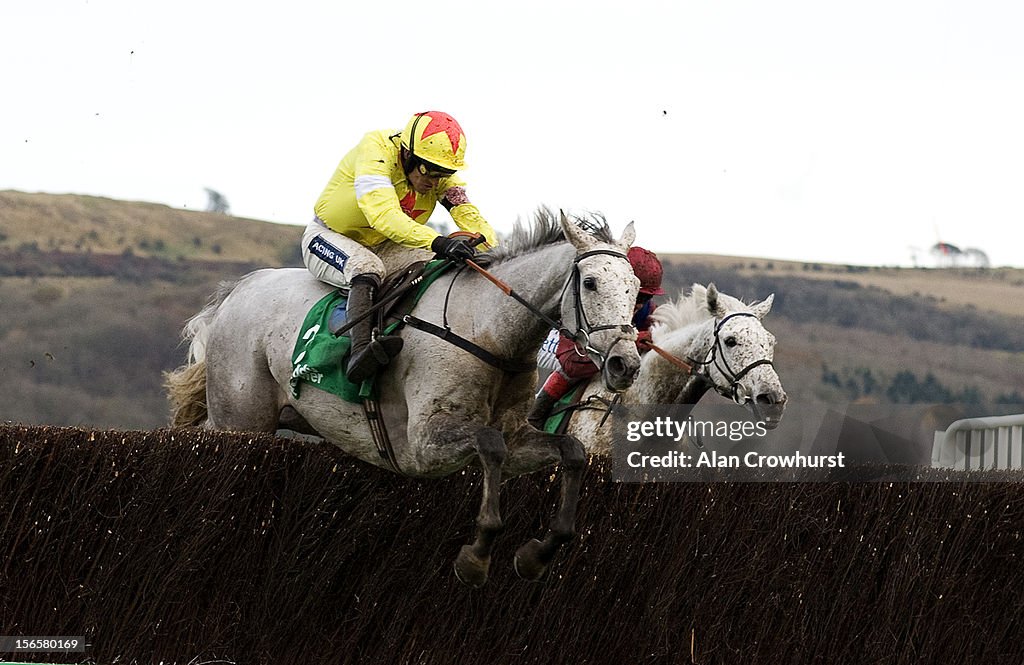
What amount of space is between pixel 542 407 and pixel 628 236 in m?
2.18

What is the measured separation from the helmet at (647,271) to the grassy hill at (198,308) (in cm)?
3449

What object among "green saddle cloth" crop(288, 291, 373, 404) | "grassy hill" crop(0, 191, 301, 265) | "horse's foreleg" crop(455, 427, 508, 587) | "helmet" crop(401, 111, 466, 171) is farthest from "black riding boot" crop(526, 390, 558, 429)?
"grassy hill" crop(0, 191, 301, 265)

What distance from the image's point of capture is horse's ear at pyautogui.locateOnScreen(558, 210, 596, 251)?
5.79 metres

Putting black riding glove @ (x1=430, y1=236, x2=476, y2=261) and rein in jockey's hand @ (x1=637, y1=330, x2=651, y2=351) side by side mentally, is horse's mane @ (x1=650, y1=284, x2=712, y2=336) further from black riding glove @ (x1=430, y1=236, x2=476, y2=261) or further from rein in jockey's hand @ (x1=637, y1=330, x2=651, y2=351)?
black riding glove @ (x1=430, y1=236, x2=476, y2=261)

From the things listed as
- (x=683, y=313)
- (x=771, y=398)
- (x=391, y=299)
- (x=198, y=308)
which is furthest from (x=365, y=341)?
(x=198, y=308)

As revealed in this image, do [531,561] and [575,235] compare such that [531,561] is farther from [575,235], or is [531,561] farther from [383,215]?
[383,215]

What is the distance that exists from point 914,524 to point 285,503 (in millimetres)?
3421

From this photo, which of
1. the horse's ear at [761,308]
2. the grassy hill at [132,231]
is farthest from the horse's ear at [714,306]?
the grassy hill at [132,231]

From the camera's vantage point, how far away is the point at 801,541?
7184 mm

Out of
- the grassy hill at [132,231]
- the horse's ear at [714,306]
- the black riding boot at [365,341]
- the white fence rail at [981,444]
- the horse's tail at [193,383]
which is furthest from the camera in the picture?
the grassy hill at [132,231]

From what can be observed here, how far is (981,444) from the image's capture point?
10.5 m

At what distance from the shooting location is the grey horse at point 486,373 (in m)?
5.64

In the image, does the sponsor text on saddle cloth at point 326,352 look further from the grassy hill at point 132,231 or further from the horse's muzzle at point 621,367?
the grassy hill at point 132,231

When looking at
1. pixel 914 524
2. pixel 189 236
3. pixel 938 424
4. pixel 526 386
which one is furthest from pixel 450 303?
pixel 189 236
